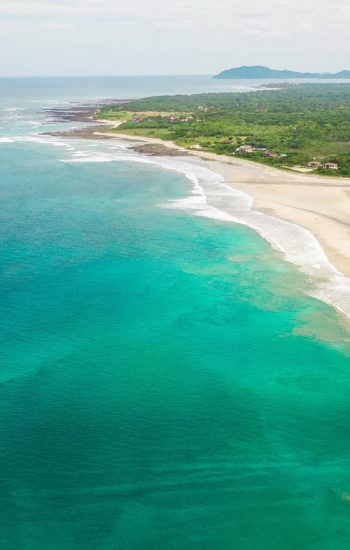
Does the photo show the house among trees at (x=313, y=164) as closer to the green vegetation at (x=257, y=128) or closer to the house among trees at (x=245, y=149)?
the green vegetation at (x=257, y=128)

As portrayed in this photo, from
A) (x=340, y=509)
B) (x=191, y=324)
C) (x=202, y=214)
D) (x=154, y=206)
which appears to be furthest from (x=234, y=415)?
(x=154, y=206)

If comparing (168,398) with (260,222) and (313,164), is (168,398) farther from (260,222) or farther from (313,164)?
(313,164)

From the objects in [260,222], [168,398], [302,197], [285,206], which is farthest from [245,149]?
[168,398]

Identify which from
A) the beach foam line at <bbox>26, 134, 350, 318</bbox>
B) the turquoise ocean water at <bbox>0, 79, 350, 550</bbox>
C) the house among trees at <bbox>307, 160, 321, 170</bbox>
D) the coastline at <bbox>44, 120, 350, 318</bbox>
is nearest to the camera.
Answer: the turquoise ocean water at <bbox>0, 79, 350, 550</bbox>

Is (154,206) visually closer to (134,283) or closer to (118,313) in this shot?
(134,283)

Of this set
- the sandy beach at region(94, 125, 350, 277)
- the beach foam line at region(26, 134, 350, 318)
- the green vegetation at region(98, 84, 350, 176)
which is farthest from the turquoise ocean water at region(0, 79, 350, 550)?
the green vegetation at region(98, 84, 350, 176)

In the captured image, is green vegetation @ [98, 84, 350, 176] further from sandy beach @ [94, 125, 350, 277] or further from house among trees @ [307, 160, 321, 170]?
sandy beach @ [94, 125, 350, 277]
